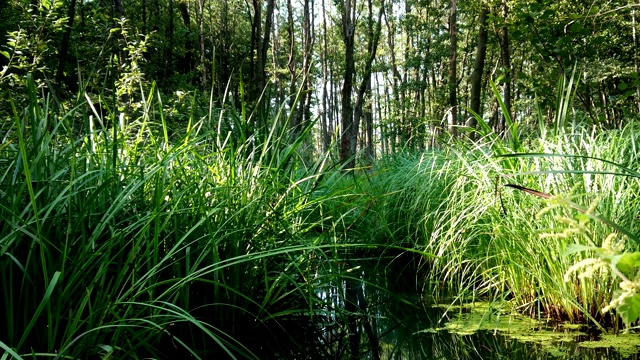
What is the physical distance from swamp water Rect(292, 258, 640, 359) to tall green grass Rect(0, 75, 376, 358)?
0.16 metres

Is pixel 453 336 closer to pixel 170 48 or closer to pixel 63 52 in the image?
pixel 63 52

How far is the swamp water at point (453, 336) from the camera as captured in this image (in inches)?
63.1

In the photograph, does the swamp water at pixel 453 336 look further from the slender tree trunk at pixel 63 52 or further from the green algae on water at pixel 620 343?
the slender tree trunk at pixel 63 52

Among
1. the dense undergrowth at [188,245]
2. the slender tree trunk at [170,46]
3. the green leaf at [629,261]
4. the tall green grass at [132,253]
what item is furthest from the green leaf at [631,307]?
the slender tree trunk at [170,46]

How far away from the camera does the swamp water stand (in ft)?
5.25

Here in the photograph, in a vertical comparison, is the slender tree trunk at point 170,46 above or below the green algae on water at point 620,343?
above

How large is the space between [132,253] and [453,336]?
1180 mm

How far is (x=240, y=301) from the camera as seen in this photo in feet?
5.61

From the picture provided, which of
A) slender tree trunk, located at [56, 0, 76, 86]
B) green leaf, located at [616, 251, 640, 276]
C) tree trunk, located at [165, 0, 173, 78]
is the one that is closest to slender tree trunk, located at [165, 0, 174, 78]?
tree trunk, located at [165, 0, 173, 78]

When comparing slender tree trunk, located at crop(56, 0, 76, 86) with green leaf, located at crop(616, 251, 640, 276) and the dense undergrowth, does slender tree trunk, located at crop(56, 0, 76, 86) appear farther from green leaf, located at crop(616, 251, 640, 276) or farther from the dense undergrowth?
green leaf, located at crop(616, 251, 640, 276)

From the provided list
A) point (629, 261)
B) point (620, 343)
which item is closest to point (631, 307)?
point (629, 261)

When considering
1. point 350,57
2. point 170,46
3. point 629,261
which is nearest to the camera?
point 629,261

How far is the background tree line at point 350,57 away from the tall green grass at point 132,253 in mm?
212

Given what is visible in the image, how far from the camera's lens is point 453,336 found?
71.2 inches
